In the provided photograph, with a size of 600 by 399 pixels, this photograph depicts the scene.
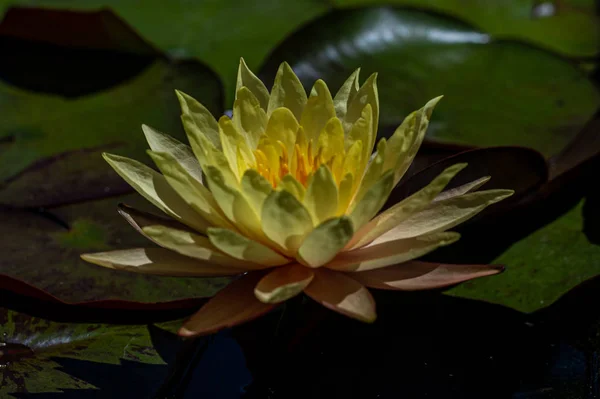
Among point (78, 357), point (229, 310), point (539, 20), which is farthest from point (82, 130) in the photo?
point (539, 20)

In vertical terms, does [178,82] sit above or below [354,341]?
above

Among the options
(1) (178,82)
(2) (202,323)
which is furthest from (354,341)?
(1) (178,82)

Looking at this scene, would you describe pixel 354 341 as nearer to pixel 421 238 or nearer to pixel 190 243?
pixel 421 238

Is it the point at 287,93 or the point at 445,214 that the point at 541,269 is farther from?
the point at 287,93

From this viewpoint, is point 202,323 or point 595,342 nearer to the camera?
point 202,323

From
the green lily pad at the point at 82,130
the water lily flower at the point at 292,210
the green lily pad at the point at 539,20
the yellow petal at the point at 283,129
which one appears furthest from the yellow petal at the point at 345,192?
the green lily pad at the point at 539,20

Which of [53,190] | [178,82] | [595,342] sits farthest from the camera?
[178,82]

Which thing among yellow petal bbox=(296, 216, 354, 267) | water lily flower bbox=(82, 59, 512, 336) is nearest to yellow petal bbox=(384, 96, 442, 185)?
water lily flower bbox=(82, 59, 512, 336)
